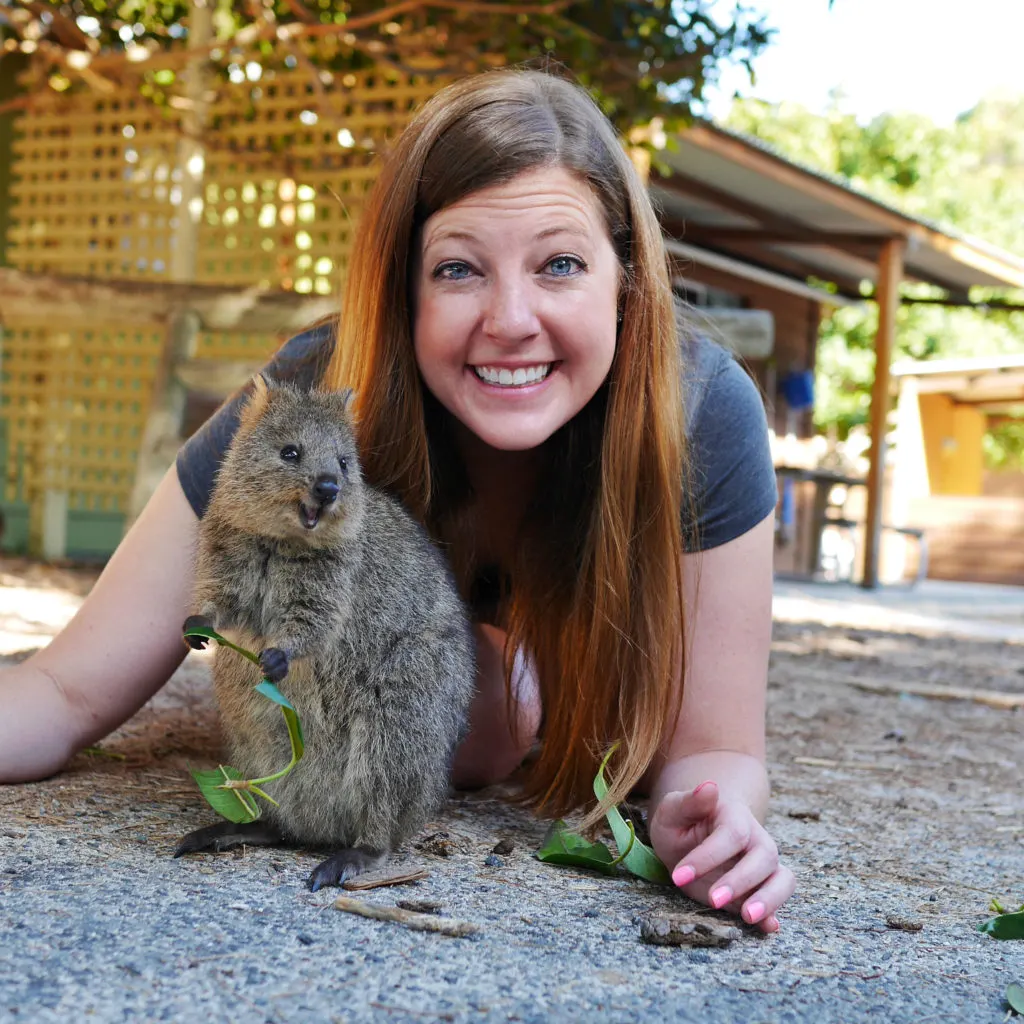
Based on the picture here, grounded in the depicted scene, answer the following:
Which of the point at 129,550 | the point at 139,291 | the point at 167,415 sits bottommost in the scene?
the point at 129,550

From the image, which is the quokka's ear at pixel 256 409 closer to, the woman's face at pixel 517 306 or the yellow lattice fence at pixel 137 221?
the woman's face at pixel 517 306

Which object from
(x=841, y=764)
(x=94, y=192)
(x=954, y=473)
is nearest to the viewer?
(x=841, y=764)

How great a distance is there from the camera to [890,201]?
67.8 feet

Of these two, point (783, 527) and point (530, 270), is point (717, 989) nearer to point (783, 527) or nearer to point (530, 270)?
point (530, 270)

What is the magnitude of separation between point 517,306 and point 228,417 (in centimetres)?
78

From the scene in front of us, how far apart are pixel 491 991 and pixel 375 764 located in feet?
1.81

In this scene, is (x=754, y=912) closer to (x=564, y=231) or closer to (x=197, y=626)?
(x=197, y=626)

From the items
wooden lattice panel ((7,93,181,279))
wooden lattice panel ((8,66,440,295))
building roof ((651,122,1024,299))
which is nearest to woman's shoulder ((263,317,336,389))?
wooden lattice panel ((8,66,440,295))

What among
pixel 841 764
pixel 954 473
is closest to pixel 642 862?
pixel 841 764

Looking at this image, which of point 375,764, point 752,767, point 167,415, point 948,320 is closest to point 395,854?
point 375,764

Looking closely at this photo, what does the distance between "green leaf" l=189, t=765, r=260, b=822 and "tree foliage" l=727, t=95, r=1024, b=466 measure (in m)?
18.8

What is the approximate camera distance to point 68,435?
8016 mm

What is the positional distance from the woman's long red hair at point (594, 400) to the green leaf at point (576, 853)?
0.58 feet

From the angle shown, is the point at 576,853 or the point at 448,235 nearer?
the point at 576,853
